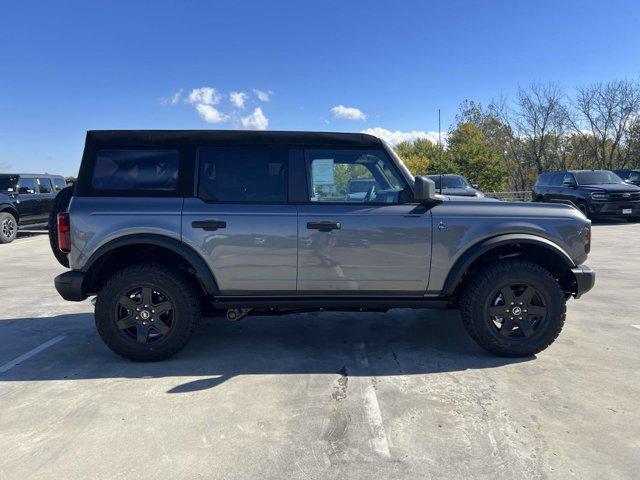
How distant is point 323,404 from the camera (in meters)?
2.92

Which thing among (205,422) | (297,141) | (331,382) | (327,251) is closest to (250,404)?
(205,422)

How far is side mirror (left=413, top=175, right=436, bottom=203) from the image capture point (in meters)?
3.42

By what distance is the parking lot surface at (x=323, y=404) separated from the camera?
232cm

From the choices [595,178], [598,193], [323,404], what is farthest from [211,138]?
[595,178]

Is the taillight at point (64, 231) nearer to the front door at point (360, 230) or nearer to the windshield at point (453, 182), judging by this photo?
the front door at point (360, 230)

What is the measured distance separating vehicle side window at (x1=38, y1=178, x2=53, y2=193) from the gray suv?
36.4 feet

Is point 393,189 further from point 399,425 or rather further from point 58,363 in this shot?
point 58,363

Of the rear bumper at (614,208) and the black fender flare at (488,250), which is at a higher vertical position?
the rear bumper at (614,208)

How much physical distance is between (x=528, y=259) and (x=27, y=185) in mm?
13345

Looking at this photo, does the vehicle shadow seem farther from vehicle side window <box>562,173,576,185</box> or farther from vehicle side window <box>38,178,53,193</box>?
vehicle side window <box>562,173,576,185</box>

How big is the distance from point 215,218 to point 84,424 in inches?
66.7

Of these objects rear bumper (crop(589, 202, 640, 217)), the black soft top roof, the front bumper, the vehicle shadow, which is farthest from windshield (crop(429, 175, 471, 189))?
the black soft top roof

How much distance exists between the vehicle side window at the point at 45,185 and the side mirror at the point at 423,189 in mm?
12944

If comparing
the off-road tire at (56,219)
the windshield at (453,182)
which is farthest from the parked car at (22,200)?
the windshield at (453,182)
